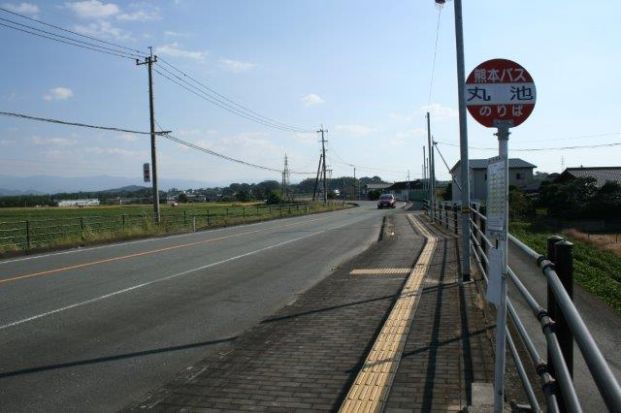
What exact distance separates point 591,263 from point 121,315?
22.6 metres

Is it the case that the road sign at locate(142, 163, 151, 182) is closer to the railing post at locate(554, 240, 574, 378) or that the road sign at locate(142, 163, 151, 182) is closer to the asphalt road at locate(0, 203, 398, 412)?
the asphalt road at locate(0, 203, 398, 412)

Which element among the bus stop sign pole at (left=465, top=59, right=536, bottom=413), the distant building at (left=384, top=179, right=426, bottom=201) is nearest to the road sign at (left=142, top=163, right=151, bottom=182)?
the bus stop sign pole at (left=465, top=59, right=536, bottom=413)

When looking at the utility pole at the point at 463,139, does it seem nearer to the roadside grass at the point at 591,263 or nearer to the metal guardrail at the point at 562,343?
the metal guardrail at the point at 562,343

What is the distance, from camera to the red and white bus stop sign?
4.40 m

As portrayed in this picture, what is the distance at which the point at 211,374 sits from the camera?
18.0ft

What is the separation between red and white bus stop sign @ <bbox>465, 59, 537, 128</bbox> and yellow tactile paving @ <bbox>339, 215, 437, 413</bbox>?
2.32m

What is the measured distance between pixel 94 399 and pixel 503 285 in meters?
3.72

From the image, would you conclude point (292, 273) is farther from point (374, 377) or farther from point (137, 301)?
point (374, 377)

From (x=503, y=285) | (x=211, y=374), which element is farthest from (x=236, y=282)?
(x=503, y=285)

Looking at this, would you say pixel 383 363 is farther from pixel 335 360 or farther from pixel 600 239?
pixel 600 239

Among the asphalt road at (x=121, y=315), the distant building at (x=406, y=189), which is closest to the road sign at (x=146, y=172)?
the asphalt road at (x=121, y=315)

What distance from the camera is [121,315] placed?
28.3ft

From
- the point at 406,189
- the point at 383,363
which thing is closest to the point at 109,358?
the point at 383,363

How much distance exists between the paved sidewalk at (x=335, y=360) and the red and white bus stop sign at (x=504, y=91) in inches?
86.0
